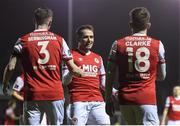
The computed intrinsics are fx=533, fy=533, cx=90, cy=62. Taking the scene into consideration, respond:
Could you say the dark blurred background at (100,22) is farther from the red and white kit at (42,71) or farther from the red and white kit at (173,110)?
the red and white kit at (42,71)

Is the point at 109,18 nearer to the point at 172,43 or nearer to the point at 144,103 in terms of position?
the point at 172,43

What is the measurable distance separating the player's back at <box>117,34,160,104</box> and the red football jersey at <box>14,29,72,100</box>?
1.74ft

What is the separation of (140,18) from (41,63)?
0.88 meters

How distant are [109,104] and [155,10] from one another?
8.07 m

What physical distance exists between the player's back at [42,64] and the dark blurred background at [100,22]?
22.9 feet

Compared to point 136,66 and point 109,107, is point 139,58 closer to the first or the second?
point 136,66

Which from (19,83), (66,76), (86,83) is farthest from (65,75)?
(19,83)

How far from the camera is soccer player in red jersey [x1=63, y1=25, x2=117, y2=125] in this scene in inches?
220

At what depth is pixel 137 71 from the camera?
427cm

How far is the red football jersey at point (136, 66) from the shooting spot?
4.27 metres

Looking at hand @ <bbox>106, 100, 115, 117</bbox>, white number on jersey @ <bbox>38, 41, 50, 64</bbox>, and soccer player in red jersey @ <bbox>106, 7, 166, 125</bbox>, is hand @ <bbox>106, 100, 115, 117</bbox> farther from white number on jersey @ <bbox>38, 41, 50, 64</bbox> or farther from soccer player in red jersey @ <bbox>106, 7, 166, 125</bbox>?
white number on jersey @ <bbox>38, 41, 50, 64</bbox>

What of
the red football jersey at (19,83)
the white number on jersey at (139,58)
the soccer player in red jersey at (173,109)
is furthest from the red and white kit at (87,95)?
the soccer player in red jersey at (173,109)

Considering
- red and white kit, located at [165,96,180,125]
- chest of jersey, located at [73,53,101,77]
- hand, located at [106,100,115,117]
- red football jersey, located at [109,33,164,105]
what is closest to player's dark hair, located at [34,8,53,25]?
red football jersey, located at [109,33,164,105]

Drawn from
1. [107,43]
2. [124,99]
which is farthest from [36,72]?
[107,43]
